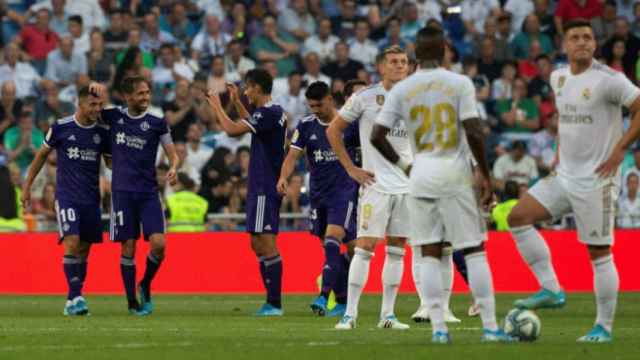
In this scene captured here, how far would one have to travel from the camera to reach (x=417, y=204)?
1079 centimetres

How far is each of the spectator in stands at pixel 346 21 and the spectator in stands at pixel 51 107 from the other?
5.26m

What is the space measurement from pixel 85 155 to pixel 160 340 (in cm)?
536

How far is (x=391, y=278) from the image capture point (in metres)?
13.5

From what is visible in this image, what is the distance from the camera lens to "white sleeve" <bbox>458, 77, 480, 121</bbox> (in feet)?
34.8

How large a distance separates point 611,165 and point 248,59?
16.6m

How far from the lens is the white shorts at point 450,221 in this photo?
10.6 m

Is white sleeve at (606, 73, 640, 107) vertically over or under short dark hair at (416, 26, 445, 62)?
under

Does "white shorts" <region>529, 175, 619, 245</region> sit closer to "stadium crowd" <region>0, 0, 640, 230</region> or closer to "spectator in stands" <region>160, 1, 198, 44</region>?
"stadium crowd" <region>0, 0, 640, 230</region>

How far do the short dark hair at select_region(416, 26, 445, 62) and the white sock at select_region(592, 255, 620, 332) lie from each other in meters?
1.99

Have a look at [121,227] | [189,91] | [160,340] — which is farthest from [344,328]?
[189,91]

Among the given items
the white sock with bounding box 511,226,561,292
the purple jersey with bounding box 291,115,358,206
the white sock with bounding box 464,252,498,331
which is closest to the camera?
the white sock with bounding box 464,252,498,331

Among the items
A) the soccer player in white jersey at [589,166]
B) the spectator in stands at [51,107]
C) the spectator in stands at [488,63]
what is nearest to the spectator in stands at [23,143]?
the spectator in stands at [51,107]

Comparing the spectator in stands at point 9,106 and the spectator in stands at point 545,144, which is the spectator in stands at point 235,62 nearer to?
the spectator in stands at point 9,106

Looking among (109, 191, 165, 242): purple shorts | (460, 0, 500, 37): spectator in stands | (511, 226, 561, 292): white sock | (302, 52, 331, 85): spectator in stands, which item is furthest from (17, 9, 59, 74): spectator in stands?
(511, 226, 561, 292): white sock
